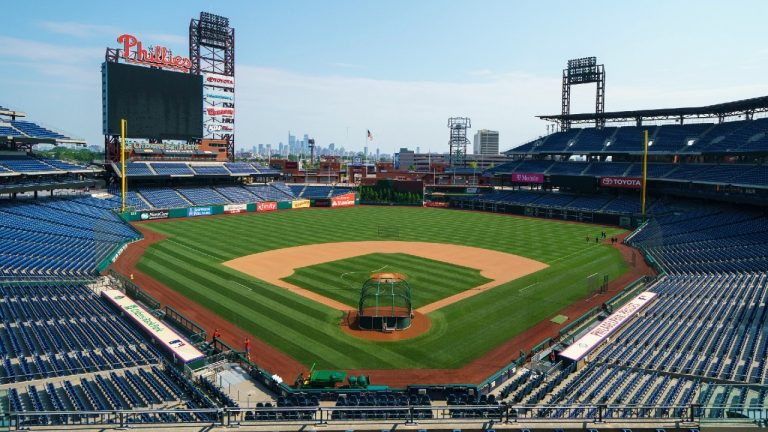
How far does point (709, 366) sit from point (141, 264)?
38287 millimetres

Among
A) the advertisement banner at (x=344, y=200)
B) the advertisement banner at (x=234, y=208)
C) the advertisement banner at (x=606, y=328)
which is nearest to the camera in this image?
the advertisement banner at (x=606, y=328)

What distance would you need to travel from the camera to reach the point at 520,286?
34.5 meters

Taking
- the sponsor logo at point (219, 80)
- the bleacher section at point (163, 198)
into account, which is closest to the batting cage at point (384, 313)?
the bleacher section at point (163, 198)

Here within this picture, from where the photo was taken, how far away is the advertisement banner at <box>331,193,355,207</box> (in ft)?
286

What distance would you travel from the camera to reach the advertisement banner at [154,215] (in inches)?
2483

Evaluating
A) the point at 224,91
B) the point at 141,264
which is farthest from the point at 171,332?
the point at 224,91

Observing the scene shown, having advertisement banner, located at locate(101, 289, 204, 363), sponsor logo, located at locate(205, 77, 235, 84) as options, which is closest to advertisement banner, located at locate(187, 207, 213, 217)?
sponsor logo, located at locate(205, 77, 235, 84)

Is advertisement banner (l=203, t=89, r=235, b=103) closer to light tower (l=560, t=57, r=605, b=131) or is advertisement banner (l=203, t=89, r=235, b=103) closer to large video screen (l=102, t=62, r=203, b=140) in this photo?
large video screen (l=102, t=62, r=203, b=140)

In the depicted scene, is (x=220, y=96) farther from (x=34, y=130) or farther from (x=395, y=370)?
(x=395, y=370)

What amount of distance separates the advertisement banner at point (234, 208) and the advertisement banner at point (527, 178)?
147 ft

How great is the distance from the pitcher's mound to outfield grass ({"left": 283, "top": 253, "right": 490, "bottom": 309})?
229cm

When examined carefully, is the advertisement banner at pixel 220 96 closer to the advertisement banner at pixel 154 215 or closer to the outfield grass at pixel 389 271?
the advertisement banner at pixel 154 215

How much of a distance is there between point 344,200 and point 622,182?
45490 mm

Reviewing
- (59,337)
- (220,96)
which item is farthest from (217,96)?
(59,337)
